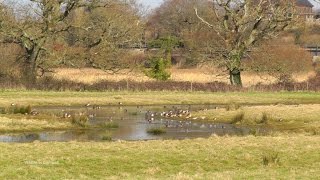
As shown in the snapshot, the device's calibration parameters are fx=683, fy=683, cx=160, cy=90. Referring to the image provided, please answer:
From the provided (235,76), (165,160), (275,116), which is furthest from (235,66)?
(165,160)

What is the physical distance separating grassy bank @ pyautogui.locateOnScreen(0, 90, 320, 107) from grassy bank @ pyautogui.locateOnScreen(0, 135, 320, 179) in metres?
21.7

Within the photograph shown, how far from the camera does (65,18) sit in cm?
5428

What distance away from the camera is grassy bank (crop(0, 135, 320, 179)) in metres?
17.1

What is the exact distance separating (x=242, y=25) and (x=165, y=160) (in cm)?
4091

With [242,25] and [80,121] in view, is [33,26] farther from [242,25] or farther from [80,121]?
[80,121]

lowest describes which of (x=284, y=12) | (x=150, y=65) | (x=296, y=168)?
(x=296, y=168)

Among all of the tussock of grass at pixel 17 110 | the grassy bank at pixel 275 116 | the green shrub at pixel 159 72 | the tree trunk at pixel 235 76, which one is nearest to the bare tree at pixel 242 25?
the tree trunk at pixel 235 76

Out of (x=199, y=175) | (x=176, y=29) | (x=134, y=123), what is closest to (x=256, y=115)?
(x=134, y=123)

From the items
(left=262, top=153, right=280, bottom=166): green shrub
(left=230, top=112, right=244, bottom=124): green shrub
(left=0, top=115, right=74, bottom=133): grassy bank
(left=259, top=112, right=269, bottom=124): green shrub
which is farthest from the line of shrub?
(left=262, top=153, right=280, bottom=166): green shrub

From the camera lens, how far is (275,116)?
35.1 metres

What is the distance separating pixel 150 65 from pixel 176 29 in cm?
5285

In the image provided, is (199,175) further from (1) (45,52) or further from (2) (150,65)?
(2) (150,65)

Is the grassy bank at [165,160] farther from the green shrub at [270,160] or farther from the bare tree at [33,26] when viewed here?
the bare tree at [33,26]

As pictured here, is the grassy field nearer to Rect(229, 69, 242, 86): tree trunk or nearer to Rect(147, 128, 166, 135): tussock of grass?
Rect(229, 69, 242, 86): tree trunk
